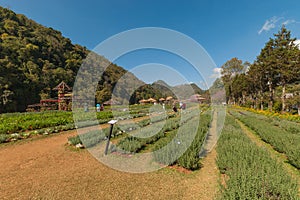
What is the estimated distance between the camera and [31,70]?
43.2 metres

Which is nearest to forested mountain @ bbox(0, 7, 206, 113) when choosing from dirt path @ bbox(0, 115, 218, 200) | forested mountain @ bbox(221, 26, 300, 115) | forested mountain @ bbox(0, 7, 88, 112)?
forested mountain @ bbox(0, 7, 88, 112)

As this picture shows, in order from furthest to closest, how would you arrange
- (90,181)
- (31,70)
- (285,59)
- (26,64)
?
1. (26,64)
2. (31,70)
3. (285,59)
4. (90,181)

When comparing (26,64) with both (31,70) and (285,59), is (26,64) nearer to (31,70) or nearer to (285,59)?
(31,70)

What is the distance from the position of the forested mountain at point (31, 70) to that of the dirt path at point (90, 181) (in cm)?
1757

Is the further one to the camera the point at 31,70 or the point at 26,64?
the point at 26,64

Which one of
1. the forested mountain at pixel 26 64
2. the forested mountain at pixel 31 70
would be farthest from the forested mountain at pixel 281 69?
the forested mountain at pixel 26 64

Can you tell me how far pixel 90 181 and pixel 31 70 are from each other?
54.4m

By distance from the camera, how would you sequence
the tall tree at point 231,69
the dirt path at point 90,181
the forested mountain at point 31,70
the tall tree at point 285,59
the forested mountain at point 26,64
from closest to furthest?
the dirt path at point 90,181
the tall tree at point 285,59
the forested mountain at point 31,70
the forested mountain at point 26,64
the tall tree at point 231,69

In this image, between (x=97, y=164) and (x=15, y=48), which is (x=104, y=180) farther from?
(x=15, y=48)

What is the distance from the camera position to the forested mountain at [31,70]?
31672mm

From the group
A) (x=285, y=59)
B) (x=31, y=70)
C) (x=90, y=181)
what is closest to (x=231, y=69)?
(x=285, y=59)

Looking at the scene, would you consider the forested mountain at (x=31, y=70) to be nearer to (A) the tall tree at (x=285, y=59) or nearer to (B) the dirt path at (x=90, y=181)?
(A) the tall tree at (x=285, y=59)

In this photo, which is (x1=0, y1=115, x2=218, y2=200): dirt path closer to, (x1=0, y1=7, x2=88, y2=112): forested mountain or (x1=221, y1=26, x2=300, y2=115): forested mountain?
(x1=221, y1=26, x2=300, y2=115): forested mountain

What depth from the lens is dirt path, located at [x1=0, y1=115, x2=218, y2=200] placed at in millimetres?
2965
